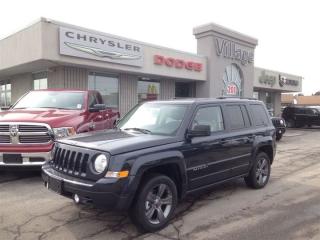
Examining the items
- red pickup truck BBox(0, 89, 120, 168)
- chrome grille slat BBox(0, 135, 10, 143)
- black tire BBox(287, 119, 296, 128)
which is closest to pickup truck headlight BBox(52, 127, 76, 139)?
red pickup truck BBox(0, 89, 120, 168)

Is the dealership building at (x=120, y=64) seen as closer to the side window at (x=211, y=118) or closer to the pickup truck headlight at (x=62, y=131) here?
the pickup truck headlight at (x=62, y=131)

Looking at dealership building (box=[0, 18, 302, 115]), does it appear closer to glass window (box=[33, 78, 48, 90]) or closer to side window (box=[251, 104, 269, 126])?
glass window (box=[33, 78, 48, 90])

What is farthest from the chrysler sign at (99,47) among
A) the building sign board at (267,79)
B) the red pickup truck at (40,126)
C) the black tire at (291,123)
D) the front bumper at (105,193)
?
the black tire at (291,123)

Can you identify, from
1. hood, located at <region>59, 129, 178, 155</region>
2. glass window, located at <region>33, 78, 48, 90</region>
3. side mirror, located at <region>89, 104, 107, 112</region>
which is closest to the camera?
hood, located at <region>59, 129, 178, 155</region>

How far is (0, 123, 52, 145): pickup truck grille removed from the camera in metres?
7.09

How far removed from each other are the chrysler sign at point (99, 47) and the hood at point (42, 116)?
18.2 feet

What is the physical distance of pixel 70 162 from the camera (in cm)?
471

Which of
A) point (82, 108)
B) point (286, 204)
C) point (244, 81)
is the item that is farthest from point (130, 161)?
point (244, 81)

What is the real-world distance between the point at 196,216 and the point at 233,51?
63.0 feet

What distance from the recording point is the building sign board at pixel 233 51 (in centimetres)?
2172

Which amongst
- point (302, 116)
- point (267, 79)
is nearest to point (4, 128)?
point (302, 116)

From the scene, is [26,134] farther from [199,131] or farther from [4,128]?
[199,131]

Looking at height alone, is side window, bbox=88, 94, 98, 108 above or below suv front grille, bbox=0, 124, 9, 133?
above

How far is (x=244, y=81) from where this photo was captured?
24844 millimetres
